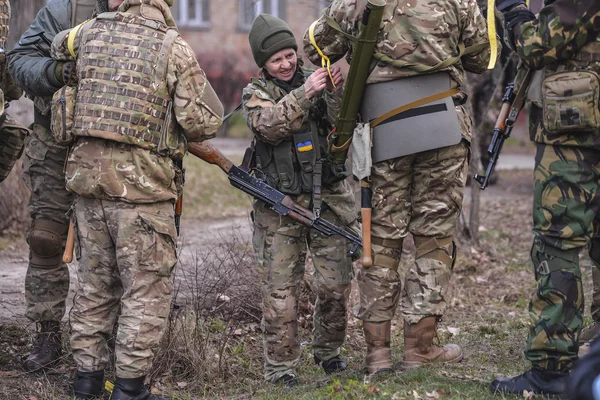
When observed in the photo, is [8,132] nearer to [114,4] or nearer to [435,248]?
[114,4]

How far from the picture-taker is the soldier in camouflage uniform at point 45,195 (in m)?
5.02

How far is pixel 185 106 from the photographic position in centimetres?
443

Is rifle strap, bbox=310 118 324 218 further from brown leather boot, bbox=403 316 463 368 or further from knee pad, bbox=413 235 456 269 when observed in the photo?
brown leather boot, bbox=403 316 463 368

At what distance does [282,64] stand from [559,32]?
1.66m

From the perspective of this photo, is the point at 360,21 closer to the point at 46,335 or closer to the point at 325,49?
the point at 325,49

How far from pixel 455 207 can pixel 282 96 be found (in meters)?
1.20

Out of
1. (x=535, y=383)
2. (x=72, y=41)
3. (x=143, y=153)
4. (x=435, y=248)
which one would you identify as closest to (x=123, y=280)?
(x=143, y=153)

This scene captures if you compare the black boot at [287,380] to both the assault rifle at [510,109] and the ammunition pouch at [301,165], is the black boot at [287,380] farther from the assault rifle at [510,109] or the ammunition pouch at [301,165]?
the assault rifle at [510,109]

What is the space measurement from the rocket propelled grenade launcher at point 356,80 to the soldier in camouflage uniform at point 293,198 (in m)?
A: 0.23

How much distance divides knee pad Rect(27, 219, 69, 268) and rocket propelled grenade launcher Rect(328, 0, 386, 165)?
5.78 feet

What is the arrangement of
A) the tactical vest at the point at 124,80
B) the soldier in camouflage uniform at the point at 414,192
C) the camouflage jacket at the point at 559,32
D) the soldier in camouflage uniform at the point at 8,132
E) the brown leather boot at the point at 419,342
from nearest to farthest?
the camouflage jacket at the point at 559,32 < the tactical vest at the point at 124,80 < the soldier in camouflage uniform at the point at 414,192 < the brown leather boot at the point at 419,342 < the soldier in camouflage uniform at the point at 8,132

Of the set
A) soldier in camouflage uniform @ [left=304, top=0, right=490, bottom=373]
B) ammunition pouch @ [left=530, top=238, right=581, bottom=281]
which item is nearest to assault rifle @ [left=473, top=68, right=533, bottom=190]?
soldier in camouflage uniform @ [left=304, top=0, right=490, bottom=373]

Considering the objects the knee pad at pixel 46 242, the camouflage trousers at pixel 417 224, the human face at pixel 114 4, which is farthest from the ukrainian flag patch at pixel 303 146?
the knee pad at pixel 46 242

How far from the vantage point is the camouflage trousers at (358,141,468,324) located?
4.61 meters
